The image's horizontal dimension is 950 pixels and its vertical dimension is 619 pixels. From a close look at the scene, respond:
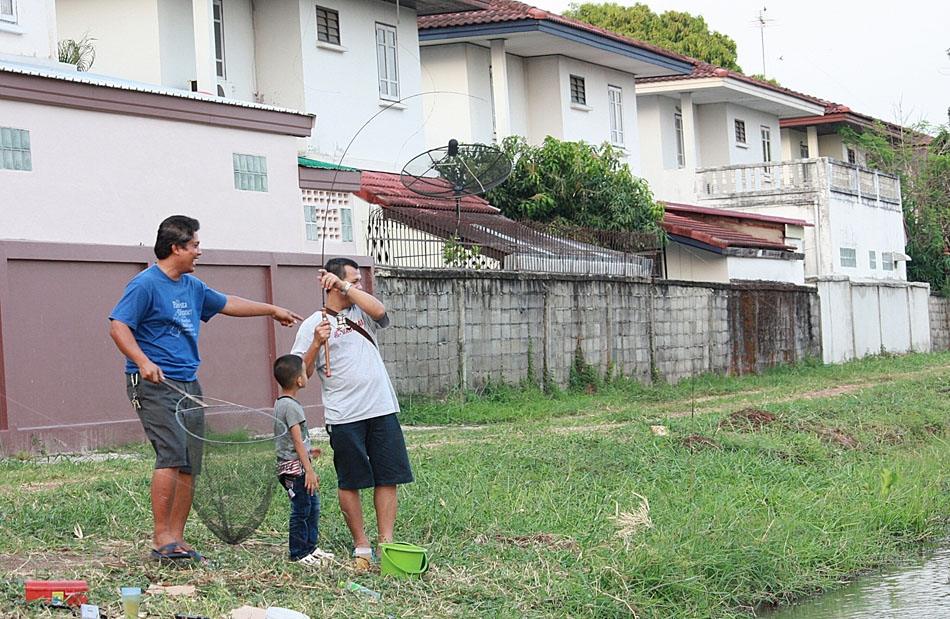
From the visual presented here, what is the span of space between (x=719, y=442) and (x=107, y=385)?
235 inches

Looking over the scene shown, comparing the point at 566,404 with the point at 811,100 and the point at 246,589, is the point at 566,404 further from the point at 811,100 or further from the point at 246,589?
the point at 811,100

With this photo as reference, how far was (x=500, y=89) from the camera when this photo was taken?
88.2ft

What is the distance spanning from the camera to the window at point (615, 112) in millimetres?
30625

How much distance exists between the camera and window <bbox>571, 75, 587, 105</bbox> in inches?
1155

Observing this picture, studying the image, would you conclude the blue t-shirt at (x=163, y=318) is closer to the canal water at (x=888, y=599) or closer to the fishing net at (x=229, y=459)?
the fishing net at (x=229, y=459)

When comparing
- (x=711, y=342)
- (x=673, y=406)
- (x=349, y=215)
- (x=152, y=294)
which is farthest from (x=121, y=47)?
(x=152, y=294)

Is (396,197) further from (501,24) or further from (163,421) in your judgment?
(163,421)

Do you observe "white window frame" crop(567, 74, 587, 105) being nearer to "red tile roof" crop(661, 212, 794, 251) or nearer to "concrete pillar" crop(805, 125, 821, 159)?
"red tile roof" crop(661, 212, 794, 251)

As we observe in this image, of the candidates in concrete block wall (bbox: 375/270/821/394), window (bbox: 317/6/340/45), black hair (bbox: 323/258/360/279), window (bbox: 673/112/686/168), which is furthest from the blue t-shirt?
window (bbox: 673/112/686/168)

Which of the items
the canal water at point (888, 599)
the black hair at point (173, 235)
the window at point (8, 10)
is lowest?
the canal water at point (888, 599)

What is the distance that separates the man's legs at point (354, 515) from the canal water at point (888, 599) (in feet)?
8.14

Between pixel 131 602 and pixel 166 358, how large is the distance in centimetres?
165

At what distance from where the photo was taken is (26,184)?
1322 cm

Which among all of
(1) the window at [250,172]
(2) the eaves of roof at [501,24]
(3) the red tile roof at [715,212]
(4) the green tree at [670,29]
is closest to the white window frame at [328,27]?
(2) the eaves of roof at [501,24]
